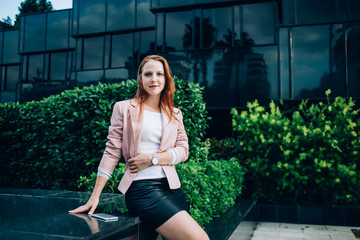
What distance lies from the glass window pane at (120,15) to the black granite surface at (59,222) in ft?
42.7

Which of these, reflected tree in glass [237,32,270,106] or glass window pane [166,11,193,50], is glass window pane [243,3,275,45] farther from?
glass window pane [166,11,193,50]

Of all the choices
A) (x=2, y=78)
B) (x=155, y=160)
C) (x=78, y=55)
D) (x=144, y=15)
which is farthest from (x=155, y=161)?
(x=2, y=78)

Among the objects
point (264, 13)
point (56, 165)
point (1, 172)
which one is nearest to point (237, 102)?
point (264, 13)

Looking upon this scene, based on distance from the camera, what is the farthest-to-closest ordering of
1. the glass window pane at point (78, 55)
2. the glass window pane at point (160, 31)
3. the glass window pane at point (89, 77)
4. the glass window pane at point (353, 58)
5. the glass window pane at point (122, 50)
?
1. the glass window pane at point (78, 55)
2. the glass window pane at point (89, 77)
3. the glass window pane at point (122, 50)
4. the glass window pane at point (160, 31)
5. the glass window pane at point (353, 58)

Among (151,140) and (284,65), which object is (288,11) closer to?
(284,65)

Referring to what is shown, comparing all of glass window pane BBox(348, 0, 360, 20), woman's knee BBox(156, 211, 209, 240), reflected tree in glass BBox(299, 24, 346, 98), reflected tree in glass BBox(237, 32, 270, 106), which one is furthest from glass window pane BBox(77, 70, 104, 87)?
woman's knee BBox(156, 211, 209, 240)

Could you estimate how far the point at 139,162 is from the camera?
241cm

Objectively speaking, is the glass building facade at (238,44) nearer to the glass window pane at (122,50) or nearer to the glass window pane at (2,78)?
the glass window pane at (122,50)

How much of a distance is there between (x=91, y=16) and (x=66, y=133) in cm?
1100

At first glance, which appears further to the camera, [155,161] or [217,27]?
[217,27]

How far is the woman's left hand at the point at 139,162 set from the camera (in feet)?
7.90

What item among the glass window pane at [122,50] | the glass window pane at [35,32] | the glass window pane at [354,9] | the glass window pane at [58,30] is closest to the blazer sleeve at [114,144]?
the glass window pane at [354,9]

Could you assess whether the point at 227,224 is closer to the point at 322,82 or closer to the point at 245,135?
the point at 245,135

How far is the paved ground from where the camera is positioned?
18.7ft
